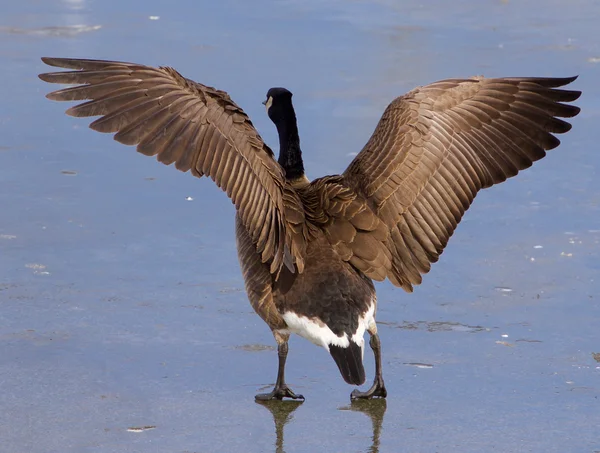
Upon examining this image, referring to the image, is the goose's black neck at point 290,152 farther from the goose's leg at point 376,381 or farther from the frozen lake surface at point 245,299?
the goose's leg at point 376,381

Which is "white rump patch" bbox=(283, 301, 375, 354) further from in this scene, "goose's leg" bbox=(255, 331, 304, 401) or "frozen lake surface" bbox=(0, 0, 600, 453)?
"frozen lake surface" bbox=(0, 0, 600, 453)

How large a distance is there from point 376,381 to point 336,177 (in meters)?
0.91

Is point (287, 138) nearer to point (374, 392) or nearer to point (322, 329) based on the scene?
point (322, 329)

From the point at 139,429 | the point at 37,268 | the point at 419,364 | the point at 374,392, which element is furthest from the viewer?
the point at 37,268

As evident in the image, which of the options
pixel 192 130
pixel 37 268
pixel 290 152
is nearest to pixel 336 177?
pixel 290 152

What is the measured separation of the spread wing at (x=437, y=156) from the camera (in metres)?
4.88

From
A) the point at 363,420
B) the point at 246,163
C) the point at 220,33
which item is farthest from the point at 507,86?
the point at 220,33

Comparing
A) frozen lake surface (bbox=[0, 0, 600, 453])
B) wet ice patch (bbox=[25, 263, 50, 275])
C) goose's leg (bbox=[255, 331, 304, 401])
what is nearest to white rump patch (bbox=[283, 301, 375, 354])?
goose's leg (bbox=[255, 331, 304, 401])

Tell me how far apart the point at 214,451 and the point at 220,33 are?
20.2ft

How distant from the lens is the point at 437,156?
500 centimetres

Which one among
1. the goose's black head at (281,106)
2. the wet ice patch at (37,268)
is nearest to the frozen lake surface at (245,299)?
the wet ice patch at (37,268)

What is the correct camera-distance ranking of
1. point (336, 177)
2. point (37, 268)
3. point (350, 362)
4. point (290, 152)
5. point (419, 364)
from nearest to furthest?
point (350, 362) → point (419, 364) → point (336, 177) → point (290, 152) → point (37, 268)

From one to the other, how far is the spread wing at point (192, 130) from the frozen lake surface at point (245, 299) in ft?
2.11

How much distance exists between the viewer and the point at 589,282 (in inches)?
219
